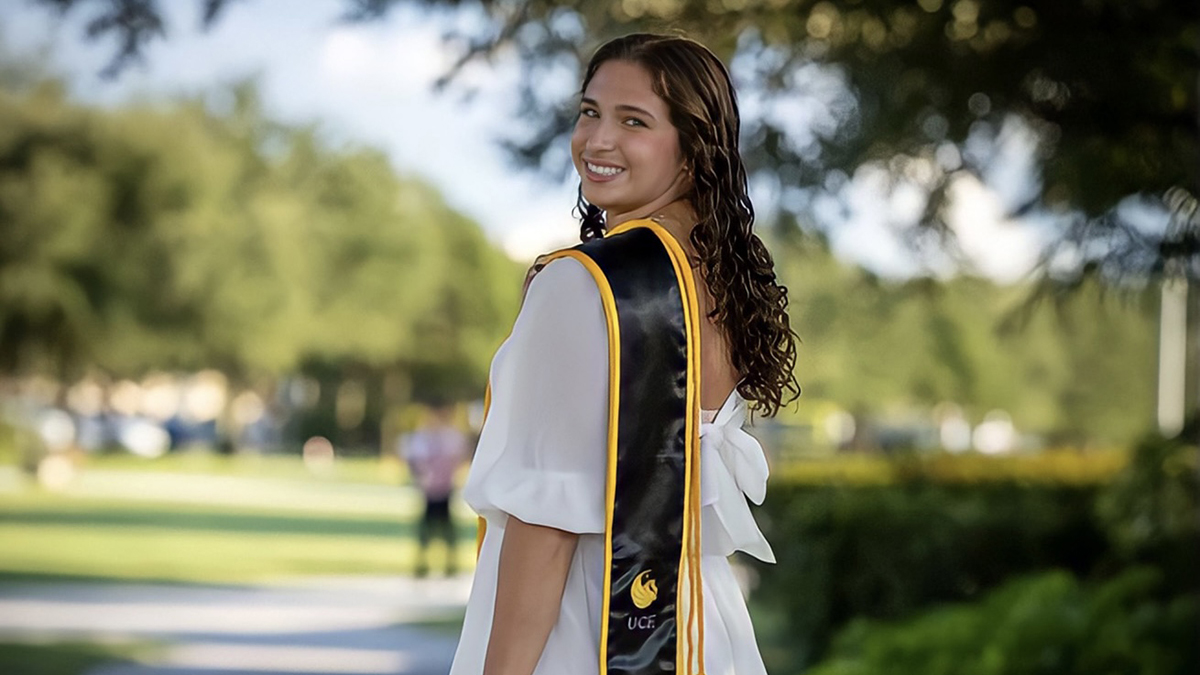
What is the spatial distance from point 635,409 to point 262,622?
10.5 metres

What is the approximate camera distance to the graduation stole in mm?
1735

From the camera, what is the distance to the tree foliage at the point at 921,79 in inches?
261

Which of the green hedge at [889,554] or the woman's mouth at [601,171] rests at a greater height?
the woman's mouth at [601,171]

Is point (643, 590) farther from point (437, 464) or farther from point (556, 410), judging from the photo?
point (437, 464)

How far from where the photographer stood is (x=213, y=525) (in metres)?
21.4

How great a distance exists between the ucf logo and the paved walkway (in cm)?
739

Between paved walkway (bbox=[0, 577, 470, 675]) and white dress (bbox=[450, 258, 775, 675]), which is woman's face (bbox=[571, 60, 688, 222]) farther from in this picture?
paved walkway (bbox=[0, 577, 470, 675])

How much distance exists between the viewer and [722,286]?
1873mm

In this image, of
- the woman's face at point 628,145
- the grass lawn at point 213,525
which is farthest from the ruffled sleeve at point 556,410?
the grass lawn at point 213,525

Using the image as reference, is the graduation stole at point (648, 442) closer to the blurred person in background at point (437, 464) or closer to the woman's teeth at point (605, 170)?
the woman's teeth at point (605, 170)

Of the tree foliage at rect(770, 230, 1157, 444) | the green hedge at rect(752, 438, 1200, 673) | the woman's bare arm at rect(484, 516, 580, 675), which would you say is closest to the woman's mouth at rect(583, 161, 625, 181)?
the woman's bare arm at rect(484, 516, 580, 675)

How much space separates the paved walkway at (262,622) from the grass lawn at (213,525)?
111cm

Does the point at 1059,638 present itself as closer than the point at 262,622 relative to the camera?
Yes

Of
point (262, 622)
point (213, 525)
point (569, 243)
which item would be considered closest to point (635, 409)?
point (569, 243)
